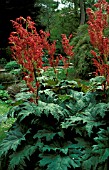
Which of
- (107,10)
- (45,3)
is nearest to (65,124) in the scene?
(107,10)

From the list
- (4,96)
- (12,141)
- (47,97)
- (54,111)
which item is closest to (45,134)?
(54,111)

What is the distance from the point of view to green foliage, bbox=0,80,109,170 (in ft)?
10.8

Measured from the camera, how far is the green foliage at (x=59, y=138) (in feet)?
10.8

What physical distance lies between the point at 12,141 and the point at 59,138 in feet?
1.98

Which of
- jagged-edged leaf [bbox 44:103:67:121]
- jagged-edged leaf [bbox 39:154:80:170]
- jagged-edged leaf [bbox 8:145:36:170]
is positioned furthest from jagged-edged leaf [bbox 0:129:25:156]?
jagged-edged leaf [bbox 44:103:67:121]

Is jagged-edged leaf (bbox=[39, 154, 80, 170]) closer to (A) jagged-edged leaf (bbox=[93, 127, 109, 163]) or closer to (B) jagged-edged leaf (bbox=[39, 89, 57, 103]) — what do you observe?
(A) jagged-edged leaf (bbox=[93, 127, 109, 163])

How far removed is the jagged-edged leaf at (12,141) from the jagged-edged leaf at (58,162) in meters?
0.36

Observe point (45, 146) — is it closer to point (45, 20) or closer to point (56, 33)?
point (56, 33)

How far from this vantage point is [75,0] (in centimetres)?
2295

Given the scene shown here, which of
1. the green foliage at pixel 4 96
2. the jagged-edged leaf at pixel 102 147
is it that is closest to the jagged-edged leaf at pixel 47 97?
the jagged-edged leaf at pixel 102 147

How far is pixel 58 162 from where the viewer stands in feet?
10.8

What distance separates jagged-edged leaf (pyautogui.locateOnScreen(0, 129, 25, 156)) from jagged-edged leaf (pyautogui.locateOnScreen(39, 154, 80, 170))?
1.17 ft

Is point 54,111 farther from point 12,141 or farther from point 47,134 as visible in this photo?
point 12,141

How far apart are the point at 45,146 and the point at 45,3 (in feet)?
96.6
